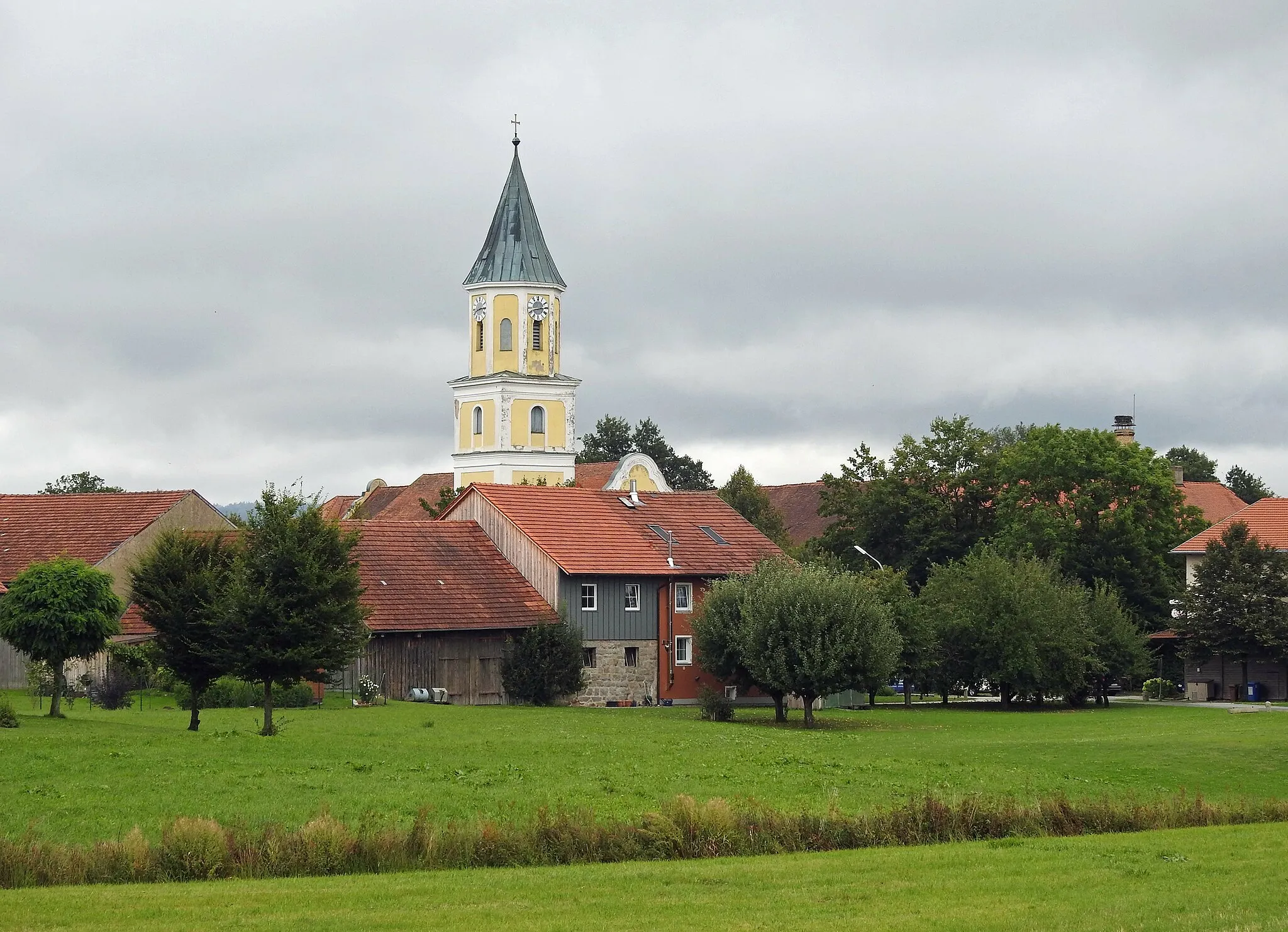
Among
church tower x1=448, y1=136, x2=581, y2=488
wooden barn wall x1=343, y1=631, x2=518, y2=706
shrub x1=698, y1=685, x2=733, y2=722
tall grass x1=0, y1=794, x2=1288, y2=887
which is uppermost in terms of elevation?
church tower x1=448, y1=136, x2=581, y2=488

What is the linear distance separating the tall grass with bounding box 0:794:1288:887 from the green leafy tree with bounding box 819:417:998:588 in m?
54.7

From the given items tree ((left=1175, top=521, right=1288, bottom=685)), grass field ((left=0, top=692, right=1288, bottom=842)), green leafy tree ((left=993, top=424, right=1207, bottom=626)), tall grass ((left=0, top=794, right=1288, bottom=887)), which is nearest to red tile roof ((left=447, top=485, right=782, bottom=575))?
grass field ((left=0, top=692, right=1288, bottom=842))

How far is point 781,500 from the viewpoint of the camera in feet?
379

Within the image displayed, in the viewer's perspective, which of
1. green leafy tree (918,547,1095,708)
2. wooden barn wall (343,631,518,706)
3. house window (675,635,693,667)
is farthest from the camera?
house window (675,635,693,667)

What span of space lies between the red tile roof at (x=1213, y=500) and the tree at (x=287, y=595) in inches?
2858

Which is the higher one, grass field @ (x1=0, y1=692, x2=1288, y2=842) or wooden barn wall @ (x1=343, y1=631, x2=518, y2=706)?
wooden barn wall @ (x1=343, y1=631, x2=518, y2=706)

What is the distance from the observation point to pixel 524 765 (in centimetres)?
2888

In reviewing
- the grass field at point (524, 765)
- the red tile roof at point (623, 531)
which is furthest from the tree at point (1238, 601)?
the grass field at point (524, 765)

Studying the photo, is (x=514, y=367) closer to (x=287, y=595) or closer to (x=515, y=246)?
(x=515, y=246)

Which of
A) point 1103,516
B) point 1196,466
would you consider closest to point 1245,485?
point 1196,466

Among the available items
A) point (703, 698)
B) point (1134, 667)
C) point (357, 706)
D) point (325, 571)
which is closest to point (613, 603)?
point (703, 698)

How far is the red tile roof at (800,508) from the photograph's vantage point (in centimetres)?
11006

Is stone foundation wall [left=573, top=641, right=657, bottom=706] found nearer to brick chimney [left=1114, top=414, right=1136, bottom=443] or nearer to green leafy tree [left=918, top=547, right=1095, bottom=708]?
green leafy tree [left=918, top=547, right=1095, bottom=708]

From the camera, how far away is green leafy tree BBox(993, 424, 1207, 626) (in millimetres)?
71500
